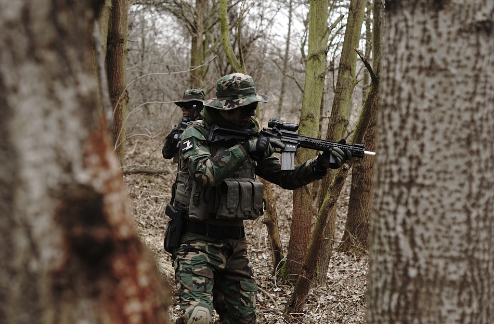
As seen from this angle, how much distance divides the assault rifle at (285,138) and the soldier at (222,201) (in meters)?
0.07

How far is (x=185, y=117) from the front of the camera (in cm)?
736

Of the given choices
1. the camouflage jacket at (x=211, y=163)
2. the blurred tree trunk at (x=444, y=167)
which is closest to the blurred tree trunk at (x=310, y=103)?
the camouflage jacket at (x=211, y=163)

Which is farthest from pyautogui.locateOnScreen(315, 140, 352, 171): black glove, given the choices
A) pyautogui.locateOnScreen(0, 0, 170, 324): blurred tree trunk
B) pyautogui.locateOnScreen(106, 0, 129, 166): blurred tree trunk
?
pyautogui.locateOnScreen(0, 0, 170, 324): blurred tree trunk

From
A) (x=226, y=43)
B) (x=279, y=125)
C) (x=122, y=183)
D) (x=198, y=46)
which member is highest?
(x=198, y=46)

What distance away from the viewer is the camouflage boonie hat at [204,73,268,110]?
405cm

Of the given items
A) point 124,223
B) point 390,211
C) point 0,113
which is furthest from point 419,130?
point 0,113

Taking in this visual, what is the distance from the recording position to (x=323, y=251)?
6.07 m

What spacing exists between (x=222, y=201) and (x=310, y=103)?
99.3 inches

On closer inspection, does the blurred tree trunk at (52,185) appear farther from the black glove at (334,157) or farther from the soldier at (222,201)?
the black glove at (334,157)

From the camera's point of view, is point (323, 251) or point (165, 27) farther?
point (165, 27)

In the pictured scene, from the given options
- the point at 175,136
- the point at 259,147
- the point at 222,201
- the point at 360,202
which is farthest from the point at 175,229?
the point at 360,202

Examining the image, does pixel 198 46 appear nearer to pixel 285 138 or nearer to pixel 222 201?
pixel 285 138

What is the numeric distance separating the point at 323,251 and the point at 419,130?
14.4 ft

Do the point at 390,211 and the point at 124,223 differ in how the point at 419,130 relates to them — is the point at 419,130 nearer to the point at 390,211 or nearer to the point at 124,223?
the point at 390,211
